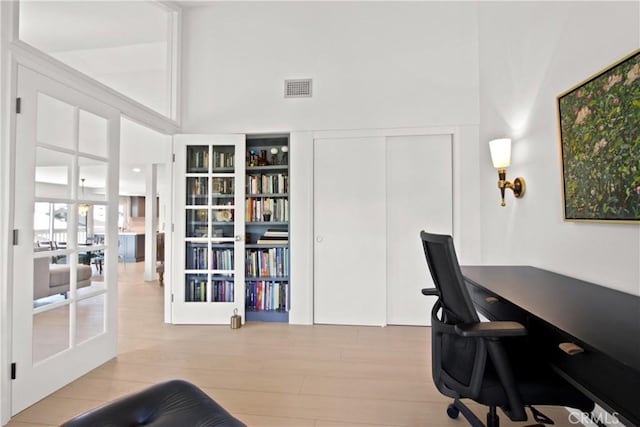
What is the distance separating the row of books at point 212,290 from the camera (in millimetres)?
3471

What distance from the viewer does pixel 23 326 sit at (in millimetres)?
1877

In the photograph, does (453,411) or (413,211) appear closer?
(453,411)

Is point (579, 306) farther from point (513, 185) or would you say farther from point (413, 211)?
point (413, 211)

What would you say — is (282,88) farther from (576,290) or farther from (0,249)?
(576,290)

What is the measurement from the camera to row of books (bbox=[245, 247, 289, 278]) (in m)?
3.54

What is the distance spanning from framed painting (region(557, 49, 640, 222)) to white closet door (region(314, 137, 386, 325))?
1725mm

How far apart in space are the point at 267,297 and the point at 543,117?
3012 millimetres

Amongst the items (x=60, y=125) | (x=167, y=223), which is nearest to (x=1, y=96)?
(x=60, y=125)

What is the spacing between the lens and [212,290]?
3475mm

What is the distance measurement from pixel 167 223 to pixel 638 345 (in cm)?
368

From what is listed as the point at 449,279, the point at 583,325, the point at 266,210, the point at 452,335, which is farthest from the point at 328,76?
the point at 583,325

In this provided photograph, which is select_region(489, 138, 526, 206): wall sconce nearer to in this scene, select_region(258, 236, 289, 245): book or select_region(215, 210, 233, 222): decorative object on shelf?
select_region(258, 236, 289, 245): book
